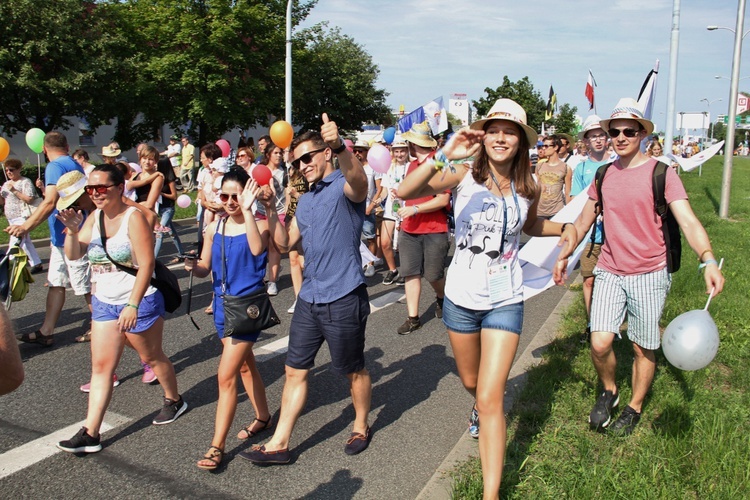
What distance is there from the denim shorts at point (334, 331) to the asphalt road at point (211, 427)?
604 mm

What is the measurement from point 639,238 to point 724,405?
132 centimetres

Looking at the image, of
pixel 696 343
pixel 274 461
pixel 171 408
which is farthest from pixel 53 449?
pixel 696 343

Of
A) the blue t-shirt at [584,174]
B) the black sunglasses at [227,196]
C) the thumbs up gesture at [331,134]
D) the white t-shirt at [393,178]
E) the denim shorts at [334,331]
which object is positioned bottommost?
the denim shorts at [334,331]

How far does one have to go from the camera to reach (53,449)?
12.7 feet

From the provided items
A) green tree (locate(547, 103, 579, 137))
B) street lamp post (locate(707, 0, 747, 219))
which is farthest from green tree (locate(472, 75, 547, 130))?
street lamp post (locate(707, 0, 747, 219))

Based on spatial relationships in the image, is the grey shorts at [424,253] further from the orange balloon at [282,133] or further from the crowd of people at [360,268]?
the crowd of people at [360,268]

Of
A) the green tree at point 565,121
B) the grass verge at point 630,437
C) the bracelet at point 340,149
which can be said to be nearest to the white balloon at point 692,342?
the grass verge at point 630,437

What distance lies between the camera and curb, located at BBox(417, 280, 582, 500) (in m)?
3.32

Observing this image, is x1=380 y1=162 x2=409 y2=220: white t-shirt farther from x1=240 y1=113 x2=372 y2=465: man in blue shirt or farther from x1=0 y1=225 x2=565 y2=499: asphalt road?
x1=240 y1=113 x2=372 y2=465: man in blue shirt

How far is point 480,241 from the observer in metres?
3.26

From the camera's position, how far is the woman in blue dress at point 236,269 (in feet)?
12.0

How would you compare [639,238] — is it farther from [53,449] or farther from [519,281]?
[53,449]

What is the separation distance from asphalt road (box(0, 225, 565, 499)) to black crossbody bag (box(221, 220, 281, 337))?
2.52 ft

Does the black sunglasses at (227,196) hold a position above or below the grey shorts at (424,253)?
above
